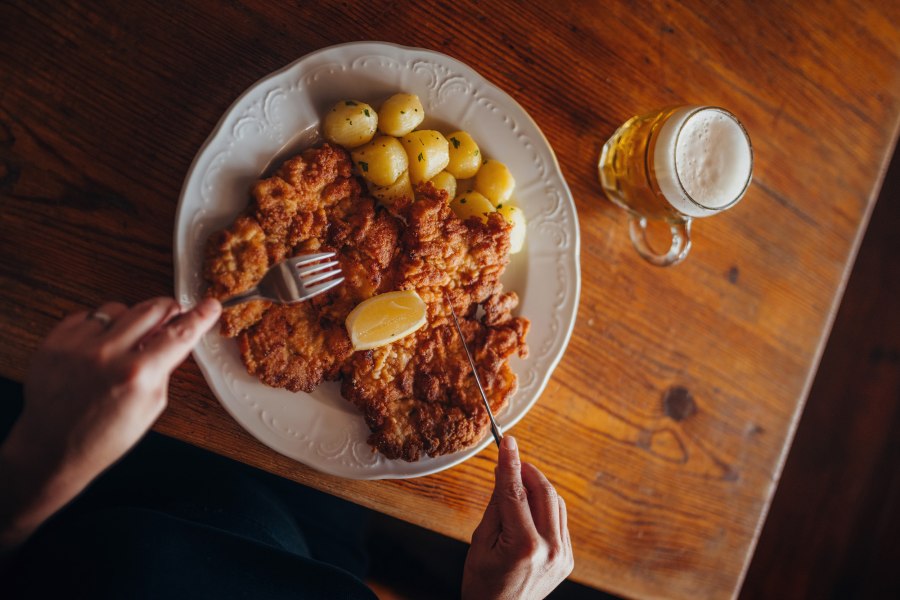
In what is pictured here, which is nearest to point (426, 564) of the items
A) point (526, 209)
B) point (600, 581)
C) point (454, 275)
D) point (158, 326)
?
point (600, 581)

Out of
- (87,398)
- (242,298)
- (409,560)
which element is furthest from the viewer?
(409,560)

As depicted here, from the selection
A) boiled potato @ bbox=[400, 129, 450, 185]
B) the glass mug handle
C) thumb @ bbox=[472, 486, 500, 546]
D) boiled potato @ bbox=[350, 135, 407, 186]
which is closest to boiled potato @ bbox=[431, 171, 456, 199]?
boiled potato @ bbox=[400, 129, 450, 185]

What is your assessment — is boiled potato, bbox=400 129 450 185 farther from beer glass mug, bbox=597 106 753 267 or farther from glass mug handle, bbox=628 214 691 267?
glass mug handle, bbox=628 214 691 267

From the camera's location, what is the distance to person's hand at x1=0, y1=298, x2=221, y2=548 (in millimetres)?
1260

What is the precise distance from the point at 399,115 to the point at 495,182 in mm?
408

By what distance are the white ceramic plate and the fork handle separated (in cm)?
17

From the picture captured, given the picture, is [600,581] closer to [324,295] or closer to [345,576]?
[345,576]

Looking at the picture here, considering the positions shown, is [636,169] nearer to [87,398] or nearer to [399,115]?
[399,115]

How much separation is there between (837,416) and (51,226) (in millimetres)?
4514

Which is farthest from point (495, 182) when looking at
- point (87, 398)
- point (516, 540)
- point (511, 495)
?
point (87, 398)

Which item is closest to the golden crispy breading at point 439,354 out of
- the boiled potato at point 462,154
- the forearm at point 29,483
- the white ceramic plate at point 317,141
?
the white ceramic plate at point 317,141

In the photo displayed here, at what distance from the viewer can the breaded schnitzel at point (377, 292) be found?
176 centimetres

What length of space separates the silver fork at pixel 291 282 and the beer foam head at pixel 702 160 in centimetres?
123

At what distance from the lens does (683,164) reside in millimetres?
2008
